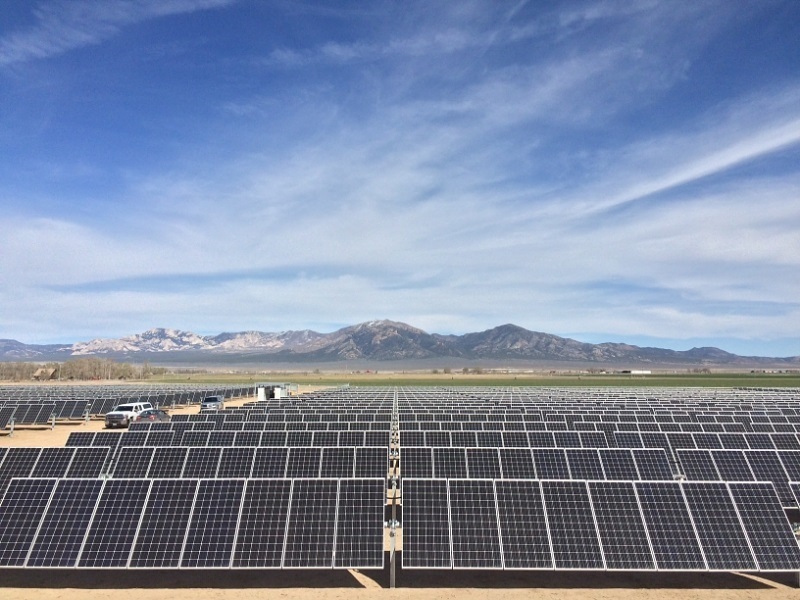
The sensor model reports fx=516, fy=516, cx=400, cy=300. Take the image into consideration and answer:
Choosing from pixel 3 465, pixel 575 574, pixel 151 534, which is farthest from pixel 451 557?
pixel 3 465

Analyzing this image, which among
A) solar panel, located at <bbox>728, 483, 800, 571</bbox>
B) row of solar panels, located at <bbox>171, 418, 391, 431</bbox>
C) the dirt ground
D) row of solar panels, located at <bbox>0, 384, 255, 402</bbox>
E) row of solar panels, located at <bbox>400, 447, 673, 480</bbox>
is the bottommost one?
the dirt ground

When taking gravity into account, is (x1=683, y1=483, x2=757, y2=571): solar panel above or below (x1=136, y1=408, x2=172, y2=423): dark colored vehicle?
below

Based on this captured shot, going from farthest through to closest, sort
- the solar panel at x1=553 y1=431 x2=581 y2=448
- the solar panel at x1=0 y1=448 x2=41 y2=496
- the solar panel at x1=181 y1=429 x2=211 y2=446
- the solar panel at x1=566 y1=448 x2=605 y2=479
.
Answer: the solar panel at x1=181 y1=429 x2=211 y2=446 < the solar panel at x1=553 y1=431 x2=581 y2=448 < the solar panel at x1=566 y1=448 x2=605 y2=479 < the solar panel at x1=0 y1=448 x2=41 y2=496

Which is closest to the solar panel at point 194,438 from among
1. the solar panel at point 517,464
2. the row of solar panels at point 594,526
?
the solar panel at point 517,464

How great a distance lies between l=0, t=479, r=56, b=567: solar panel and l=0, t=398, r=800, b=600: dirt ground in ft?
2.56

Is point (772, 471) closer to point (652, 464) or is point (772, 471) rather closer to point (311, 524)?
point (652, 464)

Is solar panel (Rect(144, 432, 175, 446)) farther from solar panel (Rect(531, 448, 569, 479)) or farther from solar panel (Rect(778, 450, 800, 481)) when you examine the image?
solar panel (Rect(778, 450, 800, 481))

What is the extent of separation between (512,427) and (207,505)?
14965 mm

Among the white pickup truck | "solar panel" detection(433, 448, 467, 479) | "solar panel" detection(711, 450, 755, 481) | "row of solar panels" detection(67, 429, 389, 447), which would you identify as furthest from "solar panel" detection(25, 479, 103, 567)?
the white pickup truck

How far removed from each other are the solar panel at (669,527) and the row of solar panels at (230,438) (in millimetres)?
9103

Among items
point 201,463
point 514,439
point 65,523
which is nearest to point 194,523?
point 65,523

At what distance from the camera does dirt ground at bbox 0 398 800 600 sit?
31.1 ft

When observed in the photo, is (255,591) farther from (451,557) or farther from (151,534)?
(451,557)

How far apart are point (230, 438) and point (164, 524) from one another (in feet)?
32.1
